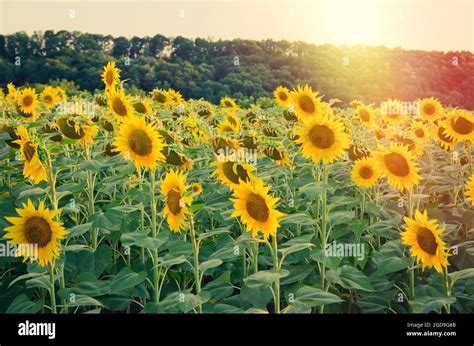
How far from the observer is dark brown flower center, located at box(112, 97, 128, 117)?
368 cm

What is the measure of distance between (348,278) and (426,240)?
411 millimetres

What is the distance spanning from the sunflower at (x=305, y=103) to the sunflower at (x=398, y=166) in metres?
0.80

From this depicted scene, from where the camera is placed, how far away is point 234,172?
2.71m

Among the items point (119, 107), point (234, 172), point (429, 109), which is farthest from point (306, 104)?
point (429, 109)

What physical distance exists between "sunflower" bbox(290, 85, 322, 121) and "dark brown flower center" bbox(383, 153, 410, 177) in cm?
81

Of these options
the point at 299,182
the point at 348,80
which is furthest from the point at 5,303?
the point at 348,80

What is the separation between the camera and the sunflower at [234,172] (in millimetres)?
2637

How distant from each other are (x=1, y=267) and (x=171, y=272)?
1.07 m

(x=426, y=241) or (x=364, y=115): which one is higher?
(x=364, y=115)

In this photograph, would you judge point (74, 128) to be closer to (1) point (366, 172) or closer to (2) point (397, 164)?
(1) point (366, 172)

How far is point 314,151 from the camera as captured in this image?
3062 millimetres

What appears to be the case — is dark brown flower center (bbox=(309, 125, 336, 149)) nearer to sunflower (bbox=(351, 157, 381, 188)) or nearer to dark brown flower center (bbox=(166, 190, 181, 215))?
sunflower (bbox=(351, 157, 381, 188))
